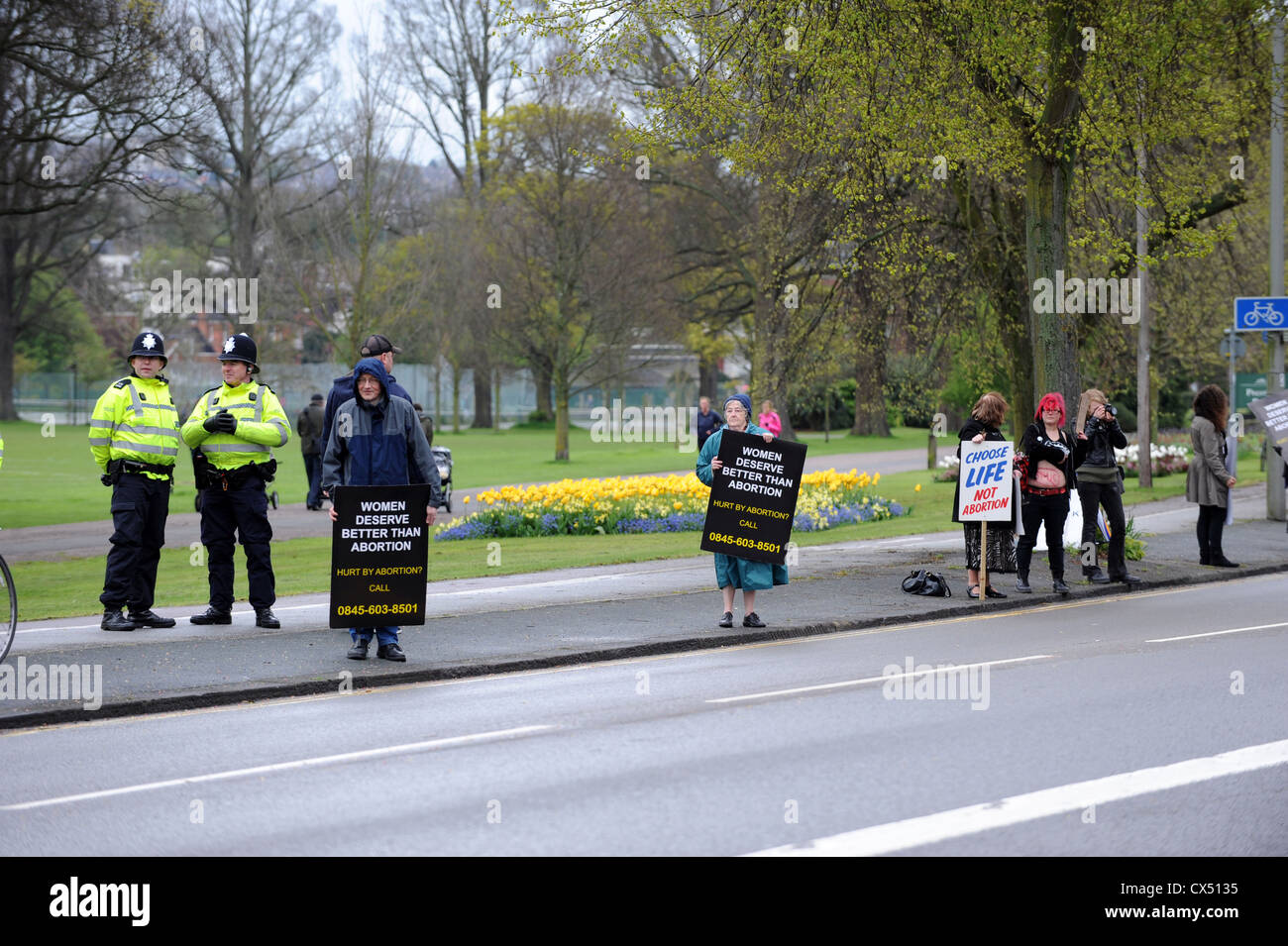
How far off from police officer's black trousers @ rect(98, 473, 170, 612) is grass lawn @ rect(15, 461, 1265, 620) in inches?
84.1

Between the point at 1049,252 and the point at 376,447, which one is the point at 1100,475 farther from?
the point at 376,447

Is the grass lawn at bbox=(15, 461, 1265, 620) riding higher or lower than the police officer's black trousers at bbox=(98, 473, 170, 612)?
lower

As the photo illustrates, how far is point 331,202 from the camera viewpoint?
48594 mm

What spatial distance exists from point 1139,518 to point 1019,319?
465 centimetres

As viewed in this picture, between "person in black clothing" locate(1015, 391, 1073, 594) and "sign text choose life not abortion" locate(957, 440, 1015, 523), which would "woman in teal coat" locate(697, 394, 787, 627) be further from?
"person in black clothing" locate(1015, 391, 1073, 594)

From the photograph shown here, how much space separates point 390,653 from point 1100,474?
8759 mm

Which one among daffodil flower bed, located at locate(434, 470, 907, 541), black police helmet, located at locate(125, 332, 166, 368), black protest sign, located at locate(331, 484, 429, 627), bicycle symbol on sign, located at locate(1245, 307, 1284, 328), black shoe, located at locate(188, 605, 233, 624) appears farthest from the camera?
daffodil flower bed, located at locate(434, 470, 907, 541)

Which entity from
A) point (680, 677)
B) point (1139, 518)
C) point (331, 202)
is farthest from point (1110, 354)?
point (331, 202)

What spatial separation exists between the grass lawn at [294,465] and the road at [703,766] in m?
18.0

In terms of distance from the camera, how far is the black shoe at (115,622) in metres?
11.8

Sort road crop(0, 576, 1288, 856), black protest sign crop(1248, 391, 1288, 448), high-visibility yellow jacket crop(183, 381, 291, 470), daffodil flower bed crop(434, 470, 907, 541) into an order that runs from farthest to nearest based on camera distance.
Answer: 1. daffodil flower bed crop(434, 470, 907, 541)
2. black protest sign crop(1248, 391, 1288, 448)
3. high-visibility yellow jacket crop(183, 381, 291, 470)
4. road crop(0, 576, 1288, 856)

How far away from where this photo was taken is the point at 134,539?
460 inches

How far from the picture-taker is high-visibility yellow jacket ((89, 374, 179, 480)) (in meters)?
11.7

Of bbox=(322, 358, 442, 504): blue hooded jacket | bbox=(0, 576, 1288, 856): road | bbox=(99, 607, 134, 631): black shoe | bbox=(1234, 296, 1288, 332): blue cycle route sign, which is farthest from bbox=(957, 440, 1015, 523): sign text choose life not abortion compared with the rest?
bbox=(1234, 296, 1288, 332): blue cycle route sign
